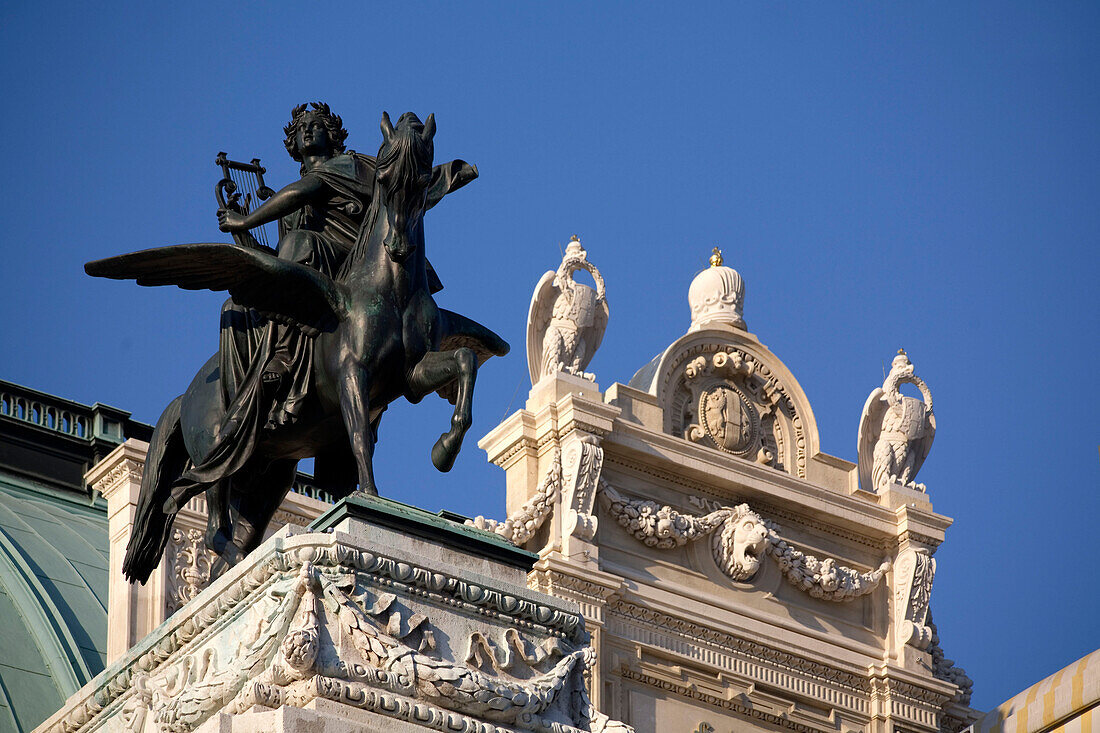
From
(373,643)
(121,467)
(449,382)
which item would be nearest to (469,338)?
(449,382)

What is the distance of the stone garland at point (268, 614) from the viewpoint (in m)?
12.6

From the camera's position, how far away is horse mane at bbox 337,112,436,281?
13.8 meters

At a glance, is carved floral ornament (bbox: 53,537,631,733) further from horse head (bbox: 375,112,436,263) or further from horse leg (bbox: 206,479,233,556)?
horse head (bbox: 375,112,436,263)

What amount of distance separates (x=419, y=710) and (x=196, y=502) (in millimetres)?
9844

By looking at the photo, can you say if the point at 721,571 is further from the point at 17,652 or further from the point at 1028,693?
the point at 17,652

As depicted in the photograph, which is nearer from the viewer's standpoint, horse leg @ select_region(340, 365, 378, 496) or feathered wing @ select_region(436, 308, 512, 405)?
horse leg @ select_region(340, 365, 378, 496)

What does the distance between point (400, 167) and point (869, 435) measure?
18.6 m

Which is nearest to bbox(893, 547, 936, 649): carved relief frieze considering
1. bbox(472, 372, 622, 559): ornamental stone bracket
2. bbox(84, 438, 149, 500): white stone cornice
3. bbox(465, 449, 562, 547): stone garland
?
bbox(472, 372, 622, 559): ornamental stone bracket

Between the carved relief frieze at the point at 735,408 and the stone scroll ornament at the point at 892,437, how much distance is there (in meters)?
1.05

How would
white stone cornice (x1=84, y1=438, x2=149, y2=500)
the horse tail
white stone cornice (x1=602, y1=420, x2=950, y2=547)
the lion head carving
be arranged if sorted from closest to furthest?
the horse tail < white stone cornice (x1=84, y1=438, x2=149, y2=500) < white stone cornice (x1=602, y1=420, x2=950, y2=547) < the lion head carving

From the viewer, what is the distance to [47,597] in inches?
901

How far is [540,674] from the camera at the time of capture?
43.1 feet

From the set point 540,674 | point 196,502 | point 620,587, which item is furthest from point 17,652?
point 540,674

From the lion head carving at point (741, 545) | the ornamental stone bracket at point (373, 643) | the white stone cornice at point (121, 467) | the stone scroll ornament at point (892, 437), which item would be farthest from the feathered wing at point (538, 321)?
the ornamental stone bracket at point (373, 643)
